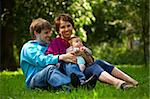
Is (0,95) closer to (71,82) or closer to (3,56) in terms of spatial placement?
(71,82)

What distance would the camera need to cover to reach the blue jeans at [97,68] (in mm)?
6382

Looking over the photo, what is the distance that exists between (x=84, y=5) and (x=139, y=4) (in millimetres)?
3558

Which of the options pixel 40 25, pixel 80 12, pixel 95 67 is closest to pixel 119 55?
pixel 80 12

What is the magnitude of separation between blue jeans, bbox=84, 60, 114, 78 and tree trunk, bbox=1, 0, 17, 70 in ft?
38.7

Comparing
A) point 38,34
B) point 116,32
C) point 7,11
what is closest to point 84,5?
point 7,11

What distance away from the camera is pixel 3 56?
1892cm

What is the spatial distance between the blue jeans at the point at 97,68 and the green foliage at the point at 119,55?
2494 centimetres

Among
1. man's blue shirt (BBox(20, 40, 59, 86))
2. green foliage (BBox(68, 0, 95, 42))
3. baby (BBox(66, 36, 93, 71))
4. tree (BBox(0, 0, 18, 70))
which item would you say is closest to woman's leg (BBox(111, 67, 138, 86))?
baby (BBox(66, 36, 93, 71))

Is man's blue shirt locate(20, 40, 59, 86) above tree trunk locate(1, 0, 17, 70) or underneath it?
above

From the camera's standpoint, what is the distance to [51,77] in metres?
6.29

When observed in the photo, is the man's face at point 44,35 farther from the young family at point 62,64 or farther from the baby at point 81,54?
the baby at point 81,54

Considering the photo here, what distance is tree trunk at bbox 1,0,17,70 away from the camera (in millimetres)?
18188

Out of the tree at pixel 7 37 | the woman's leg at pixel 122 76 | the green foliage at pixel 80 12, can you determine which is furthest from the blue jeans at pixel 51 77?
the tree at pixel 7 37

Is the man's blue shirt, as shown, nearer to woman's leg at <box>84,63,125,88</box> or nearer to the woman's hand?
the woman's hand
